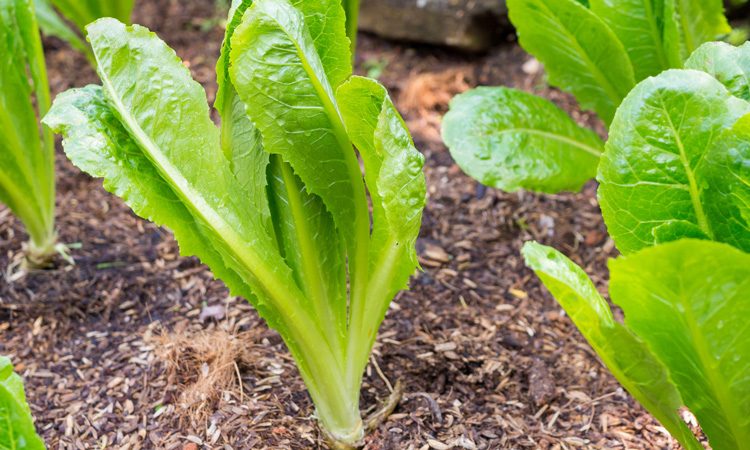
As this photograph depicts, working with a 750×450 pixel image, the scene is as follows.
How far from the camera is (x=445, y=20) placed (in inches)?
135

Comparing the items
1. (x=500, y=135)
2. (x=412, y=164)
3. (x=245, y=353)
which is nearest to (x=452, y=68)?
(x=500, y=135)

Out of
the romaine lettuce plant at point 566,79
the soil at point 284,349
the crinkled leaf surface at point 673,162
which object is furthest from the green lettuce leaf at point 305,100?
the romaine lettuce plant at point 566,79

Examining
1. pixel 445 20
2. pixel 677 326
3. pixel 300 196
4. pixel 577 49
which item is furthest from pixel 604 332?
pixel 445 20

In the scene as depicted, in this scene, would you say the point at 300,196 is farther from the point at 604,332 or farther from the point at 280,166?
the point at 604,332

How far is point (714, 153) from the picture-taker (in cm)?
136

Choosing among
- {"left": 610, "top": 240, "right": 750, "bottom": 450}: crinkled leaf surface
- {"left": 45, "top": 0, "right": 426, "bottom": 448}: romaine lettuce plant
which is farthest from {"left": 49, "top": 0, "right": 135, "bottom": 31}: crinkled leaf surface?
{"left": 610, "top": 240, "right": 750, "bottom": 450}: crinkled leaf surface

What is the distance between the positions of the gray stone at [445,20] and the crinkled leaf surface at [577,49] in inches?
45.4

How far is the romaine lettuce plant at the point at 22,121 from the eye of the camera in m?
2.12

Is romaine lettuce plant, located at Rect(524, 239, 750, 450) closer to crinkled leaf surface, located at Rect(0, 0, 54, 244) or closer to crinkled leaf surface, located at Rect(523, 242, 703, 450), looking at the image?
crinkled leaf surface, located at Rect(523, 242, 703, 450)

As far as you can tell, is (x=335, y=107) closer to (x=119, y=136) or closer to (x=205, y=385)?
(x=119, y=136)

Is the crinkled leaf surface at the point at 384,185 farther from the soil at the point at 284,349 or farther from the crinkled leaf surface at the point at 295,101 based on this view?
the soil at the point at 284,349

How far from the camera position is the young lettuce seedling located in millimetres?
1179

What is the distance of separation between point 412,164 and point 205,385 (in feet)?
2.77

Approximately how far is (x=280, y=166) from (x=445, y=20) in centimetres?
207
